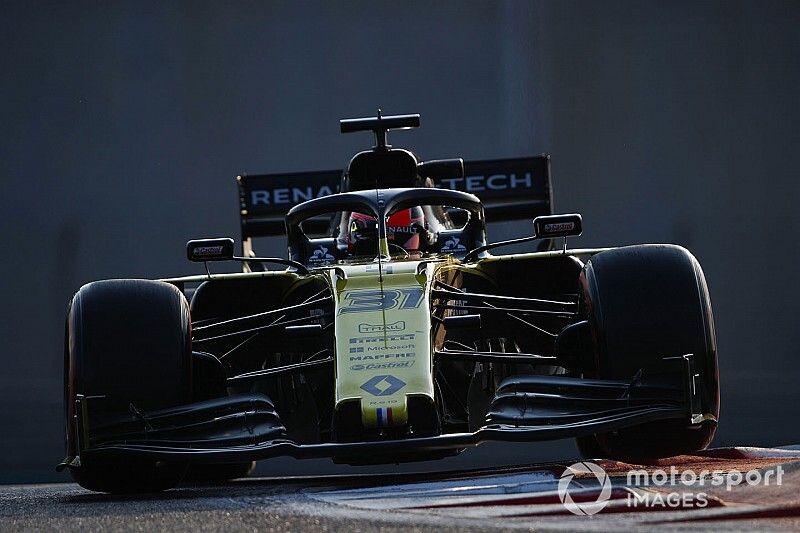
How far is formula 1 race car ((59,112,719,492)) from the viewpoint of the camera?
19.6 ft

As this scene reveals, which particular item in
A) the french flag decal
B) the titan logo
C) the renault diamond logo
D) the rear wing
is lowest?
the french flag decal

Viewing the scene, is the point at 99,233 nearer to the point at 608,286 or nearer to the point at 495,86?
the point at 495,86

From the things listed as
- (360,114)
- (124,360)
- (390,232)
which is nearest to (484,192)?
(390,232)

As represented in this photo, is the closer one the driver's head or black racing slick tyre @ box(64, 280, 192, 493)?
black racing slick tyre @ box(64, 280, 192, 493)

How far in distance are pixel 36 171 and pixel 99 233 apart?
3.43 ft

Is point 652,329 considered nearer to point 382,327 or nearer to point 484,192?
point 382,327

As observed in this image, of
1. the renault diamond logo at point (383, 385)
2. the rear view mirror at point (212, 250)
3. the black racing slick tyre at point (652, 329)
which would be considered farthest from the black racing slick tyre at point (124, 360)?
the black racing slick tyre at point (652, 329)

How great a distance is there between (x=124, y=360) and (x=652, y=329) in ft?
6.83

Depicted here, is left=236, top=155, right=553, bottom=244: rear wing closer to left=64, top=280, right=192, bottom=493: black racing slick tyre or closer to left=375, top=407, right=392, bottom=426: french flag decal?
left=64, top=280, right=192, bottom=493: black racing slick tyre

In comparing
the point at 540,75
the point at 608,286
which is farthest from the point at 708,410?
the point at 540,75

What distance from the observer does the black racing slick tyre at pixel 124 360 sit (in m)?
6.18

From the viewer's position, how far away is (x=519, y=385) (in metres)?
6.12

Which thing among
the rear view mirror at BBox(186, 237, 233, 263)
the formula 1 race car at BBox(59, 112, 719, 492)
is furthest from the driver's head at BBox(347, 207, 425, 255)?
the rear view mirror at BBox(186, 237, 233, 263)

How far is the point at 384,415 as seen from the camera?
234 inches
